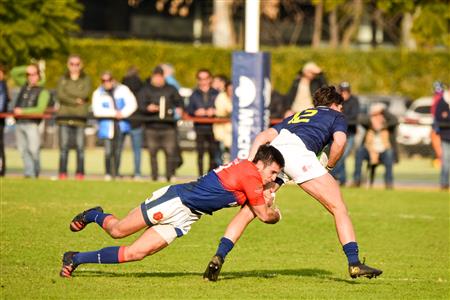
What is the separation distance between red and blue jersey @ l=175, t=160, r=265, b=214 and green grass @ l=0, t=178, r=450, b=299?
758mm

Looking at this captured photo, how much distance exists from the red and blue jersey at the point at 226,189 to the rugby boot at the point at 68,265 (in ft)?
3.81

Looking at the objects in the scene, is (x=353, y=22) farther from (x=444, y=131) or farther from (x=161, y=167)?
(x=444, y=131)

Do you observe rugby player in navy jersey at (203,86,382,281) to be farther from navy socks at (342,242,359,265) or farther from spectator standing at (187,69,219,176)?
spectator standing at (187,69,219,176)

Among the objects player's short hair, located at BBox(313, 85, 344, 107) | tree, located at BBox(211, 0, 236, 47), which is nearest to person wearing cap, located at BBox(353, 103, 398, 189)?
player's short hair, located at BBox(313, 85, 344, 107)

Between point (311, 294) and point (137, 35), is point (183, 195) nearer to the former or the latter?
point (311, 294)

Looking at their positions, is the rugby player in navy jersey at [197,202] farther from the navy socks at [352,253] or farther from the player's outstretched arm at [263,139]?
the navy socks at [352,253]

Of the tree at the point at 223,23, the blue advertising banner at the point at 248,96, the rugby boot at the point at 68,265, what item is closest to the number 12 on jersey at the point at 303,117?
the rugby boot at the point at 68,265

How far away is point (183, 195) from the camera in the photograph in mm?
11398

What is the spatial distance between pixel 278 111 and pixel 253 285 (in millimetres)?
12596

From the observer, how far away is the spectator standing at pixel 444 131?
23703 millimetres

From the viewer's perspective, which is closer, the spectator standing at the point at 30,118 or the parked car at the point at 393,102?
the spectator standing at the point at 30,118

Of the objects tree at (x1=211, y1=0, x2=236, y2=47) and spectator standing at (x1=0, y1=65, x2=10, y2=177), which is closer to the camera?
spectator standing at (x1=0, y1=65, x2=10, y2=177)

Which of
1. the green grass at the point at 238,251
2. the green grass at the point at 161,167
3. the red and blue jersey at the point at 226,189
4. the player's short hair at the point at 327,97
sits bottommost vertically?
the green grass at the point at 161,167

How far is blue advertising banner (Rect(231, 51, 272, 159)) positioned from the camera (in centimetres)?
2161
